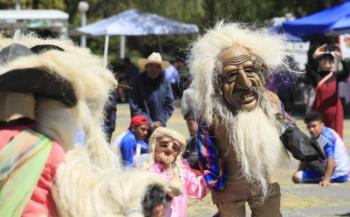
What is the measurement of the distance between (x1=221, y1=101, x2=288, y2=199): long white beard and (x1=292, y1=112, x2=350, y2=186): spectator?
→ 515 centimetres

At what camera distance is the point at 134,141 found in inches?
283

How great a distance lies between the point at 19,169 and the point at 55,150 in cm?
14

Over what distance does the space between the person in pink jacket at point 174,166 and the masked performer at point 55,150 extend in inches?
73.3

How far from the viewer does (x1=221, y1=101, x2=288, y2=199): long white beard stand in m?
3.99

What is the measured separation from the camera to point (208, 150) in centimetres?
414

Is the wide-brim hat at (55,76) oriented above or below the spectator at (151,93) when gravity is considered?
above

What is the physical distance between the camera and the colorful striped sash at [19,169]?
2488mm


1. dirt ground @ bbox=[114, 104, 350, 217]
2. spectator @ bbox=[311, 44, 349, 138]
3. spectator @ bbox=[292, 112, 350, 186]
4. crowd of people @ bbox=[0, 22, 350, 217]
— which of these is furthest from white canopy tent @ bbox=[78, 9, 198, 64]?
crowd of people @ bbox=[0, 22, 350, 217]

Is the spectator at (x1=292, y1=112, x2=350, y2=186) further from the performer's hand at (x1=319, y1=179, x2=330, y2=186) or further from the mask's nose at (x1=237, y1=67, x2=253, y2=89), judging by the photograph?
the mask's nose at (x1=237, y1=67, x2=253, y2=89)

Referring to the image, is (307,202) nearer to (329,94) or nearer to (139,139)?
(139,139)

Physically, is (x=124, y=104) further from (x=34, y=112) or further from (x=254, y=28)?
(x=34, y=112)

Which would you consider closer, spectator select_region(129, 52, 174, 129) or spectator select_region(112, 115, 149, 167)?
spectator select_region(112, 115, 149, 167)

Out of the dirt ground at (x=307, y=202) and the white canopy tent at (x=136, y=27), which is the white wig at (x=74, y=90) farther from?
the white canopy tent at (x=136, y=27)

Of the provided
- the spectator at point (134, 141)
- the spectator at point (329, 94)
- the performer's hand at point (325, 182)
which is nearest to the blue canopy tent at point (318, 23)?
the spectator at point (329, 94)
